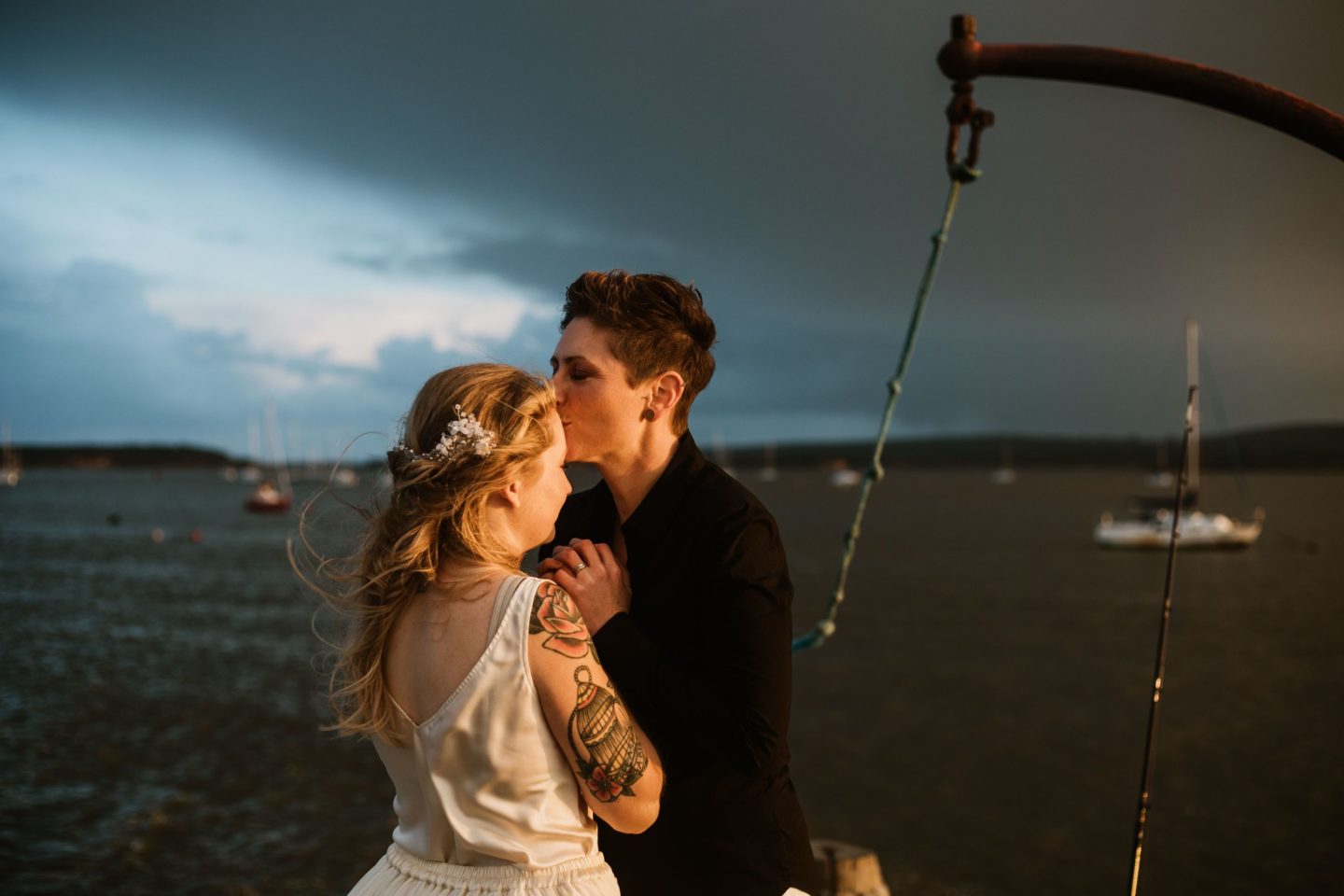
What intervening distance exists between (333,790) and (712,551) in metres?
18.8

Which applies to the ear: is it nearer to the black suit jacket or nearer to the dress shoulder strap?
the black suit jacket

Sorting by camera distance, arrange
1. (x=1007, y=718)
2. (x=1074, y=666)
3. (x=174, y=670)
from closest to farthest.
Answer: (x=1007, y=718), (x=174, y=670), (x=1074, y=666)

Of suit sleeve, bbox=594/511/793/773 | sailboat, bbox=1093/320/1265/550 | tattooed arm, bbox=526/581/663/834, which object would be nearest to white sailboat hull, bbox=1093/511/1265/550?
sailboat, bbox=1093/320/1265/550

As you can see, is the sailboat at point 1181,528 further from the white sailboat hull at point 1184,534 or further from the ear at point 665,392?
the ear at point 665,392

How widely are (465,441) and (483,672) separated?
0.45 meters

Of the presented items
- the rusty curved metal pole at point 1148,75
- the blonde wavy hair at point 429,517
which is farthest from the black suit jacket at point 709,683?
the rusty curved metal pole at point 1148,75

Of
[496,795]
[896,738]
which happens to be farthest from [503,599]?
[896,738]

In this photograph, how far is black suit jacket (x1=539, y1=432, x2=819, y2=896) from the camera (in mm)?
2191

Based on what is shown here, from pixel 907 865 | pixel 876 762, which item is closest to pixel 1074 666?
pixel 876 762

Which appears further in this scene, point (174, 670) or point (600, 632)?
point (174, 670)

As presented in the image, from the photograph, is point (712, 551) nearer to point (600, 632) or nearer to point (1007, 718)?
point (600, 632)

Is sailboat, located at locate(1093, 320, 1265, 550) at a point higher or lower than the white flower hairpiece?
lower

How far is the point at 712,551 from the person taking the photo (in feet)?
7.66

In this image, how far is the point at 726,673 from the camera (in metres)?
2.20
